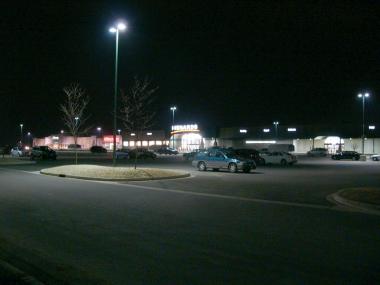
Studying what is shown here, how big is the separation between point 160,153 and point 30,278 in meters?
73.6

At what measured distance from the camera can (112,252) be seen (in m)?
8.45

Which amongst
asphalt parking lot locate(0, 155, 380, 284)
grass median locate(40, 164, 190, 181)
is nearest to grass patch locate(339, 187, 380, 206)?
asphalt parking lot locate(0, 155, 380, 284)

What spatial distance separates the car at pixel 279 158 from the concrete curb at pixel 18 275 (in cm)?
3863

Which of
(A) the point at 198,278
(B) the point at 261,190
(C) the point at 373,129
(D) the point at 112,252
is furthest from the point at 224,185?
(C) the point at 373,129

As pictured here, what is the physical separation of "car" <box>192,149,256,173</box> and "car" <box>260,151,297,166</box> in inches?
460

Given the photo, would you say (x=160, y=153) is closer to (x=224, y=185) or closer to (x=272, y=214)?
(x=224, y=185)

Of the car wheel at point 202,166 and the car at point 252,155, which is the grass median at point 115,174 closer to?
the car wheel at point 202,166

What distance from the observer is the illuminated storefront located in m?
97.9

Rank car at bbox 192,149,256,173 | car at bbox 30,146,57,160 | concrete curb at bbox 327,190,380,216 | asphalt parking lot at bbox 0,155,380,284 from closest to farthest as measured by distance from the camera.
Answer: asphalt parking lot at bbox 0,155,380,284 → concrete curb at bbox 327,190,380,216 → car at bbox 192,149,256,173 → car at bbox 30,146,57,160

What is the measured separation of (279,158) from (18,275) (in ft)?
129

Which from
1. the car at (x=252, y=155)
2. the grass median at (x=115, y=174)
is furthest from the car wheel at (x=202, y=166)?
the car at (x=252, y=155)

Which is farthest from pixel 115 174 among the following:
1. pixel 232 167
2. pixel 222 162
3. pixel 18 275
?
pixel 18 275

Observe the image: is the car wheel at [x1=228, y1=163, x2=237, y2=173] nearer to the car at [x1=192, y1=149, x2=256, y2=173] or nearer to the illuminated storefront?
the car at [x1=192, y1=149, x2=256, y2=173]

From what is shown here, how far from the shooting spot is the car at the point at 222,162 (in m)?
32.0
